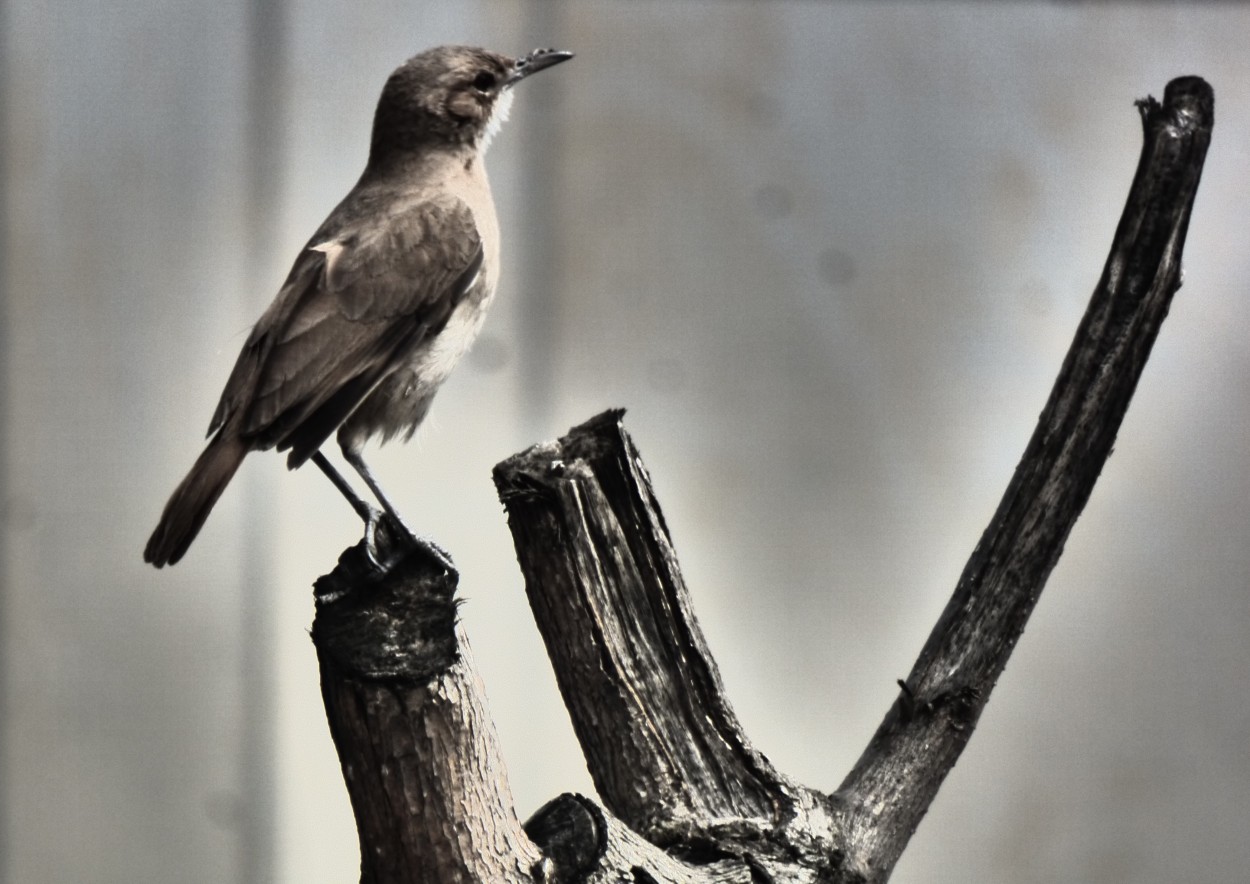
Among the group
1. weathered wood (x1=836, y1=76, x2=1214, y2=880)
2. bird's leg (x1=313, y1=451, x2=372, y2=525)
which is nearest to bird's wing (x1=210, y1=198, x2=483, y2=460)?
bird's leg (x1=313, y1=451, x2=372, y2=525)

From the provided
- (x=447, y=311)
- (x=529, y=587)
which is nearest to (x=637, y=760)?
(x=529, y=587)

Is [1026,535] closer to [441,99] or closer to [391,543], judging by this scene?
[391,543]

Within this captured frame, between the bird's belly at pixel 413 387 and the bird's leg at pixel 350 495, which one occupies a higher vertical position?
the bird's belly at pixel 413 387

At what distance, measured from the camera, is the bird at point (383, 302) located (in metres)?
2.33

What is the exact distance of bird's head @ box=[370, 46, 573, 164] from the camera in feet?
9.66

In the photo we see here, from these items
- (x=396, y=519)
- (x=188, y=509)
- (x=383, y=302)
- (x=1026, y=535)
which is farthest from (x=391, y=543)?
(x=1026, y=535)

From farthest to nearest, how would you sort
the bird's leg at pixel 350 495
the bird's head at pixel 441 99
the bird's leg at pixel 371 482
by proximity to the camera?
the bird's head at pixel 441 99, the bird's leg at pixel 350 495, the bird's leg at pixel 371 482

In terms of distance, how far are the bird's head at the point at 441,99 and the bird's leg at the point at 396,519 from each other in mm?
716

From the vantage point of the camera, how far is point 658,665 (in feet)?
7.57

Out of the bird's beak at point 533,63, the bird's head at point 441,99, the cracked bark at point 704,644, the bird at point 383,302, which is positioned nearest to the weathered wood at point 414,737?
the cracked bark at point 704,644

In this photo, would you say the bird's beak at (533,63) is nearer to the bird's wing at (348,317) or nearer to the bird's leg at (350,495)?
the bird's wing at (348,317)

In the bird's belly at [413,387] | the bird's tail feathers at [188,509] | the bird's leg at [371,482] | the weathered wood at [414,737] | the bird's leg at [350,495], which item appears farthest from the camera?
the bird's belly at [413,387]

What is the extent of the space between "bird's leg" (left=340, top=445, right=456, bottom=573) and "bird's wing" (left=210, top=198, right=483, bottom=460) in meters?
0.16

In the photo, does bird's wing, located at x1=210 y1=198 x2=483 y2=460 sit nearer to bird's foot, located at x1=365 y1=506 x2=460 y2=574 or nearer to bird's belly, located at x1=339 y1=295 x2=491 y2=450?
bird's belly, located at x1=339 y1=295 x2=491 y2=450
